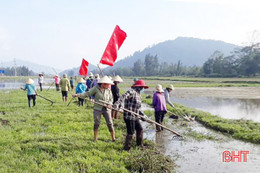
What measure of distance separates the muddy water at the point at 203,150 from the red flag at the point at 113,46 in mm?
3138

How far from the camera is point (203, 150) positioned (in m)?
7.11

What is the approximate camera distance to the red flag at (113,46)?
8070mm

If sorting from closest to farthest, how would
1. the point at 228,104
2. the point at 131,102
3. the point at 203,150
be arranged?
the point at 131,102 → the point at 203,150 → the point at 228,104

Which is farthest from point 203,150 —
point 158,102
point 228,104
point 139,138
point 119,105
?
point 228,104

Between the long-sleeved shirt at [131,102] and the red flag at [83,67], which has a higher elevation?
the red flag at [83,67]

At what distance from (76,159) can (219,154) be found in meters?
4.09

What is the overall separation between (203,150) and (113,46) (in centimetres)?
453

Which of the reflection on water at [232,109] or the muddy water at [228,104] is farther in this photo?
the muddy water at [228,104]

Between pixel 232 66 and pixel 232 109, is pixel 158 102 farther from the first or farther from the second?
pixel 232 66

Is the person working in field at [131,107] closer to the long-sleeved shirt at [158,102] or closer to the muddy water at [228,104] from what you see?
the long-sleeved shirt at [158,102]

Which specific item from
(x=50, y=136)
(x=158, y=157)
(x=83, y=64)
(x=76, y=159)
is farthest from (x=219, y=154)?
(x=83, y=64)

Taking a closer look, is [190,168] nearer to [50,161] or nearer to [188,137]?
[188,137]

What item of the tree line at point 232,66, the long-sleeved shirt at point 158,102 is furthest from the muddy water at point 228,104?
the tree line at point 232,66

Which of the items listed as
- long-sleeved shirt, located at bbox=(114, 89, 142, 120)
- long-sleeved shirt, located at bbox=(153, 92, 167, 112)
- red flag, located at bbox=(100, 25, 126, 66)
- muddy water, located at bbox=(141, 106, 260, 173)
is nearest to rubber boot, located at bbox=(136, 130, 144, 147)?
long-sleeved shirt, located at bbox=(114, 89, 142, 120)
